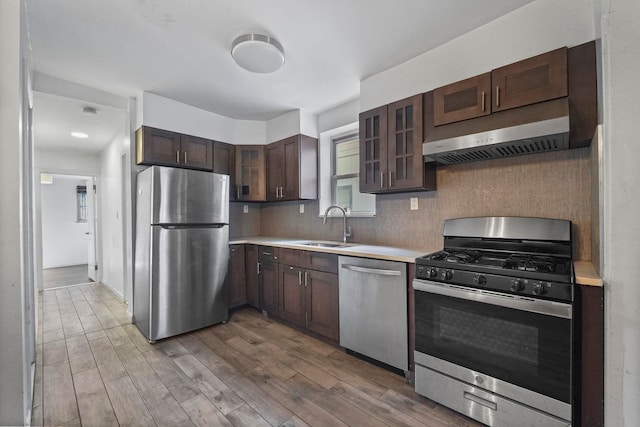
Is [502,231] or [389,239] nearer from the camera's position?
[502,231]

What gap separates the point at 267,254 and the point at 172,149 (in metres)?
1.61

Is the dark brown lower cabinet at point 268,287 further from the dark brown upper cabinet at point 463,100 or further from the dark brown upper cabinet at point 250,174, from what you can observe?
the dark brown upper cabinet at point 463,100

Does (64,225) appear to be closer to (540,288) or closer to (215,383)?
(215,383)

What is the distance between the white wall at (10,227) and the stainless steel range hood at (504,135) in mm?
2247

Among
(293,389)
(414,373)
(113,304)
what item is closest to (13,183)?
(293,389)

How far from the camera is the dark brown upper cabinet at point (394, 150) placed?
220 cm

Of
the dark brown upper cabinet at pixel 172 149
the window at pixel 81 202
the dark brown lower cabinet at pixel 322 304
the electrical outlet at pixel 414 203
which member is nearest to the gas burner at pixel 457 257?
the electrical outlet at pixel 414 203

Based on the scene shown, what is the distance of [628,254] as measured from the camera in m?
1.20

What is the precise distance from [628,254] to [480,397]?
102 centimetres

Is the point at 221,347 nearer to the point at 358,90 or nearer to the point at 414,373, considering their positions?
the point at 414,373

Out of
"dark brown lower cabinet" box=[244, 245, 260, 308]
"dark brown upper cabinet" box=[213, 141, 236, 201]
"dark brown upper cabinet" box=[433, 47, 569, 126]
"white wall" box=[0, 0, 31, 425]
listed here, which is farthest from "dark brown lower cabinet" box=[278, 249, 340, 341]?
"white wall" box=[0, 0, 31, 425]

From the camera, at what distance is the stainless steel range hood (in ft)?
5.00

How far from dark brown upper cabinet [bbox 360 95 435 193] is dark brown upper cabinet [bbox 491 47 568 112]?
54cm

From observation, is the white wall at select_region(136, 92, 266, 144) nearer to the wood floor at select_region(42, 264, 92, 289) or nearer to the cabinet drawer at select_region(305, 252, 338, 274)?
the cabinet drawer at select_region(305, 252, 338, 274)
